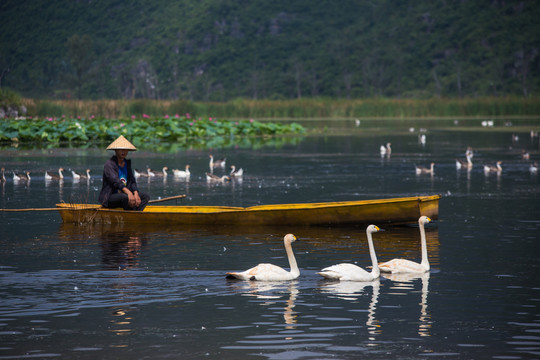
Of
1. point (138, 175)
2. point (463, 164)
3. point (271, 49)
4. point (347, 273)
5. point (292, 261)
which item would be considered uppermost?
point (271, 49)

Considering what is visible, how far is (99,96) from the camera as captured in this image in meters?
131

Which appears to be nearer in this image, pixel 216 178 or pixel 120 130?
pixel 216 178

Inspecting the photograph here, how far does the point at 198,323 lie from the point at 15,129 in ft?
127

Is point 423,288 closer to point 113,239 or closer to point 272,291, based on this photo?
point 272,291

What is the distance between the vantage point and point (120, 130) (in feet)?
161

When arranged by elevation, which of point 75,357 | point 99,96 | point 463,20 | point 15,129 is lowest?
point 75,357

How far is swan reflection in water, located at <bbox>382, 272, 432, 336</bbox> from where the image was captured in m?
10.9

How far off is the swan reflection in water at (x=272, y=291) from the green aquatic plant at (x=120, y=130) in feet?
117

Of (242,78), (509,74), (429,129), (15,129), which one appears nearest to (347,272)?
(15,129)

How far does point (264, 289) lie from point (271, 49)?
12281 centimetres

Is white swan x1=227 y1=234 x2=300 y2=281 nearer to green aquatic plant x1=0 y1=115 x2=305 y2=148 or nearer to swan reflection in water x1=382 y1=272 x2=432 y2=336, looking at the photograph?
swan reflection in water x1=382 y1=272 x2=432 y2=336

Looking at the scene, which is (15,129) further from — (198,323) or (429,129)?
(198,323)

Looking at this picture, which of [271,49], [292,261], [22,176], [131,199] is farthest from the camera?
[271,49]

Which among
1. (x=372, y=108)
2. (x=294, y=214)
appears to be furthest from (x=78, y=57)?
(x=294, y=214)
